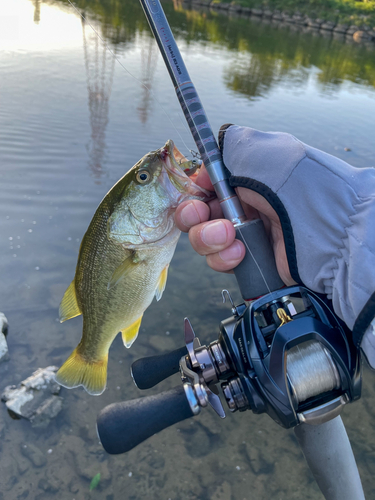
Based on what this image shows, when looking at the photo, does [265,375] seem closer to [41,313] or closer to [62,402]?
[62,402]

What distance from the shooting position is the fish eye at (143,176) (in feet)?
5.76

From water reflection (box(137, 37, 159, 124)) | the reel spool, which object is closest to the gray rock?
the reel spool

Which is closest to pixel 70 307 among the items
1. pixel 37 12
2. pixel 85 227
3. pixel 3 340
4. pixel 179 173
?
pixel 179 173

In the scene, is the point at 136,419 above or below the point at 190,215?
below

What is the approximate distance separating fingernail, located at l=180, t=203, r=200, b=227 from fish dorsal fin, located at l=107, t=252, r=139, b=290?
35cm

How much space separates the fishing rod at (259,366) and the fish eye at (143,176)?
0.32 m

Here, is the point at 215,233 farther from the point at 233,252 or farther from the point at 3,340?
the point at 3,340

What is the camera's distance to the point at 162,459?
2678 millimetres

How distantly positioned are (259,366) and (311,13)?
4064 cm

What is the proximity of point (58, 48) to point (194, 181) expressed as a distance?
461 inches

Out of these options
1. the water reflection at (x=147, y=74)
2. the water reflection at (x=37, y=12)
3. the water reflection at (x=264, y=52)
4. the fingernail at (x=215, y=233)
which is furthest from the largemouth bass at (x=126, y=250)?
the water reflection at (x=37, y=12)

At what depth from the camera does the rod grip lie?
4.85 feet

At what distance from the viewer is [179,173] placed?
175cm

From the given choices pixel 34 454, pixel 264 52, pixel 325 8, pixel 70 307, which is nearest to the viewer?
pixel 70 307
